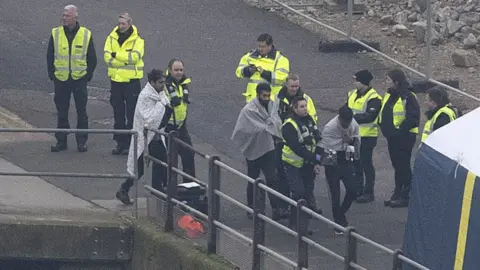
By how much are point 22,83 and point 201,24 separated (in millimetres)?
3877

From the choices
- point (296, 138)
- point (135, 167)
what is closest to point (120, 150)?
point (135, 167)

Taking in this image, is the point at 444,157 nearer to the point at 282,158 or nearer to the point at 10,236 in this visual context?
the point at 282,158

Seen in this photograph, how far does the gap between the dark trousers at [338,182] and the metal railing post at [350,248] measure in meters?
3.27

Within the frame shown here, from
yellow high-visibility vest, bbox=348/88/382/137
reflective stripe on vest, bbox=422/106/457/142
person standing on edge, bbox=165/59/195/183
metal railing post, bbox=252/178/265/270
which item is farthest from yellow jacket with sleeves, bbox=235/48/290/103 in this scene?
metal railing post, bbox=252/178/265/270

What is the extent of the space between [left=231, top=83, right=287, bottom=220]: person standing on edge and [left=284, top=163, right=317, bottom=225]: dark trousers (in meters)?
0.30

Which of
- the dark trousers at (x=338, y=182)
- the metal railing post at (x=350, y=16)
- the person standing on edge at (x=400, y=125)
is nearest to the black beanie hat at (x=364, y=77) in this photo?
the person standing on edge at (x=400, y=125)

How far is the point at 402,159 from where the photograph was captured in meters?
15.6

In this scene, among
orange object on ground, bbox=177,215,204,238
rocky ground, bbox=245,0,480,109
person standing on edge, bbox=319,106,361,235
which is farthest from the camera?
rocky ground, bbox=245,0,480,109

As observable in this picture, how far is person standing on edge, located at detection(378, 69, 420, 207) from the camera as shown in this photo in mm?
15398

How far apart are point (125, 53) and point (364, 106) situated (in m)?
3.17

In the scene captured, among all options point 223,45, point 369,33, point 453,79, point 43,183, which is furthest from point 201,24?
point 43,183

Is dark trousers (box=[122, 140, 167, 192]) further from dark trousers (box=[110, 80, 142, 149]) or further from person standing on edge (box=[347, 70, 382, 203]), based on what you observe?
dark trousers (box=[110, 80, 142, 149])

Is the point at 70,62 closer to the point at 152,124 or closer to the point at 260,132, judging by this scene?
the point at 152,124

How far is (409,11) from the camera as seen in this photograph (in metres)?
22.6
